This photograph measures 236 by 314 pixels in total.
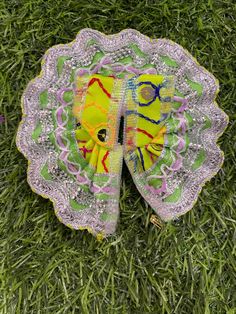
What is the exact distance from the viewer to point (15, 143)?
1.12 metres

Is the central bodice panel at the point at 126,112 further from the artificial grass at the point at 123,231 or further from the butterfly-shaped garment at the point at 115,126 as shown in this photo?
the artificial grass at the point at 123,231

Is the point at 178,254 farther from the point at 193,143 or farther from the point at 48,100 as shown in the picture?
the point at 48,100

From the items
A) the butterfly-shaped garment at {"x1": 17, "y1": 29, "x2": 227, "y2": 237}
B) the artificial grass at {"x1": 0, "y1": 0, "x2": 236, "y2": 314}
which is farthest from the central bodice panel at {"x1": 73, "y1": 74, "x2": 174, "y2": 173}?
the artificial grass at {"x1": 0, "y1": 0, "x2": 236, "y2": 314}

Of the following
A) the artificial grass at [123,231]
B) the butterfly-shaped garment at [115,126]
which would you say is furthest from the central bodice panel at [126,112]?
the artificial grass at [123,231]

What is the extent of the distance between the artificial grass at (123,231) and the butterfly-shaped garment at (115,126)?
7 centimetres

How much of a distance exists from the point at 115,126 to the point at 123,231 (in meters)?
0.26

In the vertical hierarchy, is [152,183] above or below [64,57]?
below

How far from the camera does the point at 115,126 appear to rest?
39.0 inches

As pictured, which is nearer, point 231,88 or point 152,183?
point 152,183

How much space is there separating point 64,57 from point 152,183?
1.19 feet

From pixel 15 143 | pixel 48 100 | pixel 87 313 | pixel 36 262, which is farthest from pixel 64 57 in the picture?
pixel 87 313

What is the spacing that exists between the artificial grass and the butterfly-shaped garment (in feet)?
0.22

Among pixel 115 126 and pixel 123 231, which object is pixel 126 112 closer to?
pixel 115 126

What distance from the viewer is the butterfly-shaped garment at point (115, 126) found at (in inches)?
39.0
